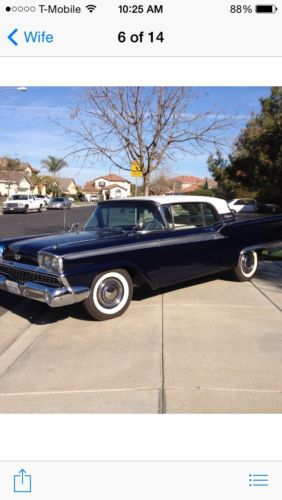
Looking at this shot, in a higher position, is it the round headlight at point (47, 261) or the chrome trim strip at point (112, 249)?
the chrome trim strip at point (112, 249)

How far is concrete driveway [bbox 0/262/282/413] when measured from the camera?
3.07m

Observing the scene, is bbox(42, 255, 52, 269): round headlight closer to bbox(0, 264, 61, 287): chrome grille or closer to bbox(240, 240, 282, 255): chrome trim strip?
bbox(0, 264, 61, 287): chrome grille

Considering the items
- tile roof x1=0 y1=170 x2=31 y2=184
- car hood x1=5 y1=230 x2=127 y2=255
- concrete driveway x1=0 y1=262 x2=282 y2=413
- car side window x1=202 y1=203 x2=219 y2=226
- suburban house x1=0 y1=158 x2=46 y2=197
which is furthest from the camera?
suburban house x1=0 y1=158 x2=46 y2=197

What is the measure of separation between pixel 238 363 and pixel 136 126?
659 cm

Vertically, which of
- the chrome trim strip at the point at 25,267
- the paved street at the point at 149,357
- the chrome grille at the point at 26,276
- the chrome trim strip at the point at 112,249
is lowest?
the paved street at the point at 149,357

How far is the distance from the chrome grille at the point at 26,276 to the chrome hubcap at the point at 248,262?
345 centimetres

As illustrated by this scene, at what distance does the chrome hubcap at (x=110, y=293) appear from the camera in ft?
15.9

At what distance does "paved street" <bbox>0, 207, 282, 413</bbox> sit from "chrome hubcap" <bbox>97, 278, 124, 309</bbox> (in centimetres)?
21

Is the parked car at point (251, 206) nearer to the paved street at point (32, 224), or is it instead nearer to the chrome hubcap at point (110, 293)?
the paved street at point (32, 224)

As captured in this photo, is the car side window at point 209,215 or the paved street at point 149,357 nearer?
the paved street at point 149,357
